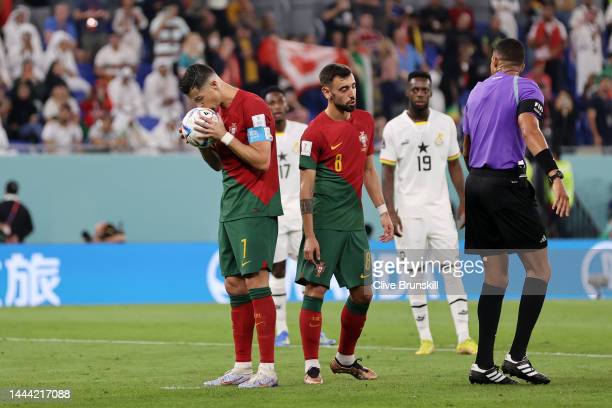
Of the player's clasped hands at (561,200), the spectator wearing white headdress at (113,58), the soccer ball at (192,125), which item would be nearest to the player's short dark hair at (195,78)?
the soccer ball at (192,125)

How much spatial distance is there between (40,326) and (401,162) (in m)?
5.82

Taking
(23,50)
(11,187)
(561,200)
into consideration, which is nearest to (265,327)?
(561,200)

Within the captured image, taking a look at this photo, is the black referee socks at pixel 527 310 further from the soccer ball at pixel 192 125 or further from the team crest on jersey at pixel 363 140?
the soccer ball at pixel 192 125

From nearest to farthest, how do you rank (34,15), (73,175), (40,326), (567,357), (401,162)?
(567,357), (401,162), (40,326), (73,175), (34,15)

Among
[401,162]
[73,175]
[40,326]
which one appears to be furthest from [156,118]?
[401,162]

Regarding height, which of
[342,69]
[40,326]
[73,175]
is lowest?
[40,326]

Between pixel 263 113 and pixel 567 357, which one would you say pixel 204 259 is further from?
pixel 263 113

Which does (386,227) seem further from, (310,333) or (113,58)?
(113,58)

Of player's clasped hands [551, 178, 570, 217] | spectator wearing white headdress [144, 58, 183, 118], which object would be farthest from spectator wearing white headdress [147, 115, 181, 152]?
player's clasped hands [551, 178, 570, 217]

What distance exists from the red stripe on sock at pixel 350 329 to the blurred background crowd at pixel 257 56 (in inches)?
507

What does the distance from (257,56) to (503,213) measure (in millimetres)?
15430

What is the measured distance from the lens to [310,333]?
1014 cm

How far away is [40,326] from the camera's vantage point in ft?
55.2

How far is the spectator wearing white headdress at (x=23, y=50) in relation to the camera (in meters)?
23.3
